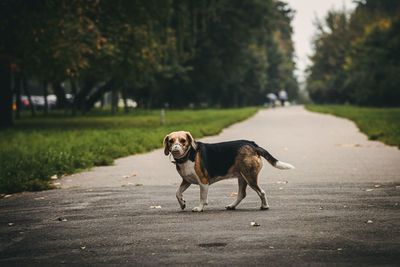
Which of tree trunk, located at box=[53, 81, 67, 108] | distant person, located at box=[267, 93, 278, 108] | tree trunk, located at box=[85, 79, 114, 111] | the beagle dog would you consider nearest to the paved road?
the beagle dog

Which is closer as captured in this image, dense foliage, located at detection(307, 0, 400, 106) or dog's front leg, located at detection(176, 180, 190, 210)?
dog's front leg, located at detection(176, 180, 190, 210)

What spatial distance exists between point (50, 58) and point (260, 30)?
17.9 m

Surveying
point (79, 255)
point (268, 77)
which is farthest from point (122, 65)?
point (268, 77)

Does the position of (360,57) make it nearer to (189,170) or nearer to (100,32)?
(100,32)

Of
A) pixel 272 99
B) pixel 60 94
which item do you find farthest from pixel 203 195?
pixel 272 99

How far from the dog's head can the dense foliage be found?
4332 cm

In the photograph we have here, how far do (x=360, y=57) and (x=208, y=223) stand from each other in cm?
5221

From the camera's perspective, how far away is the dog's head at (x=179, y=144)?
5.61m

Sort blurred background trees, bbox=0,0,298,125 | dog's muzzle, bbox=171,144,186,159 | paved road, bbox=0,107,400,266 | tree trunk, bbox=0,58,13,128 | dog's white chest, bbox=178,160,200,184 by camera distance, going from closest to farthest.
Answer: paved road, bbox=0,107,400,266 → dog's muzzle, bbox=171,144,186,159 → dog's white chest, bbox=178,160,200,184 → blurred background trees, bbox=0,0,298,125 → tree trunk, bbox=0,58,13,128

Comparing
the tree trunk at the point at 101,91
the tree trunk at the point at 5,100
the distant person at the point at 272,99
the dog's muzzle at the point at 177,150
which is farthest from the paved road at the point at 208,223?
the distant person at the point at 272,99

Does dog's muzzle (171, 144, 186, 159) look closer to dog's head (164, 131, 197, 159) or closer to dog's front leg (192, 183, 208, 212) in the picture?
dog's head (164, 131, 197, 159)

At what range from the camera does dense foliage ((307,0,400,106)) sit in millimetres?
48312

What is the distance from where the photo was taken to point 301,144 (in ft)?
51.3

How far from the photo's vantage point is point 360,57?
54375 mm
